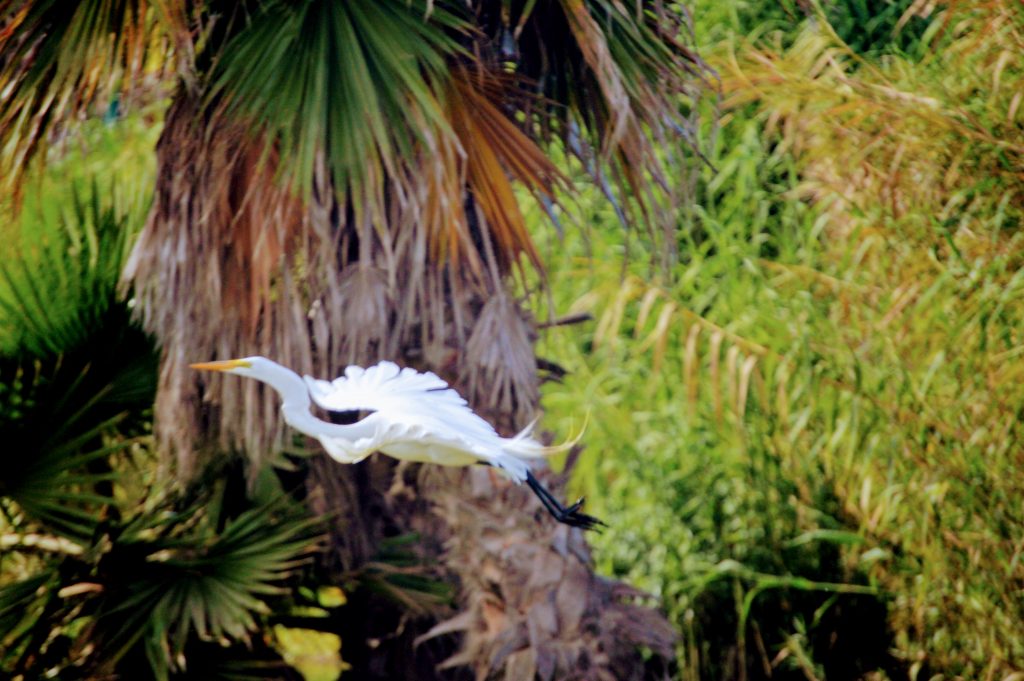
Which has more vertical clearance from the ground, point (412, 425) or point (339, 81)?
point (339, 81)

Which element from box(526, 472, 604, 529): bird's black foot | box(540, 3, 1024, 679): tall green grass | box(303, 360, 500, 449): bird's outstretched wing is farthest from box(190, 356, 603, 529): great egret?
box(540, 3, 1024, 679): tall green grass

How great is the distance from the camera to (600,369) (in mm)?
5480

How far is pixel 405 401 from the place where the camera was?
2.63 meters

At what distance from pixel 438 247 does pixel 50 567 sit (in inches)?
56.7

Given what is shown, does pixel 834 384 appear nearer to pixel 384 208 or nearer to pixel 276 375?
pixel 384 208

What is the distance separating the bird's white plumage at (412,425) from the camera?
2523 mm

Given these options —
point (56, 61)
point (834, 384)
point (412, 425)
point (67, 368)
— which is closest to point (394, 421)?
point (412, 425)

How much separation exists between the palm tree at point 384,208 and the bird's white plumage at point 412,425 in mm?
515

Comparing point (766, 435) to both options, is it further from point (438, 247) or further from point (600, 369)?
point (438, 247)

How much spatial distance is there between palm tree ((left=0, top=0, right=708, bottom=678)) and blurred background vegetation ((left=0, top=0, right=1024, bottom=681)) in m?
0.24

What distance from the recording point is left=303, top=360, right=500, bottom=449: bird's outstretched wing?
2.56 metres

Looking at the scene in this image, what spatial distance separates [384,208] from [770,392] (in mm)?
1931

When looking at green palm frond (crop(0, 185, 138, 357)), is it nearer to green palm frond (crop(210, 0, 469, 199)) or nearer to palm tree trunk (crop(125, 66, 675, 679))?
palm tree trunk (crop(125, 66, 675, 679))

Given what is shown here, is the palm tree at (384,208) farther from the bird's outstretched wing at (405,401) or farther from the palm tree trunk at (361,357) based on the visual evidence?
the bird's outstretched wing at (405,401)
